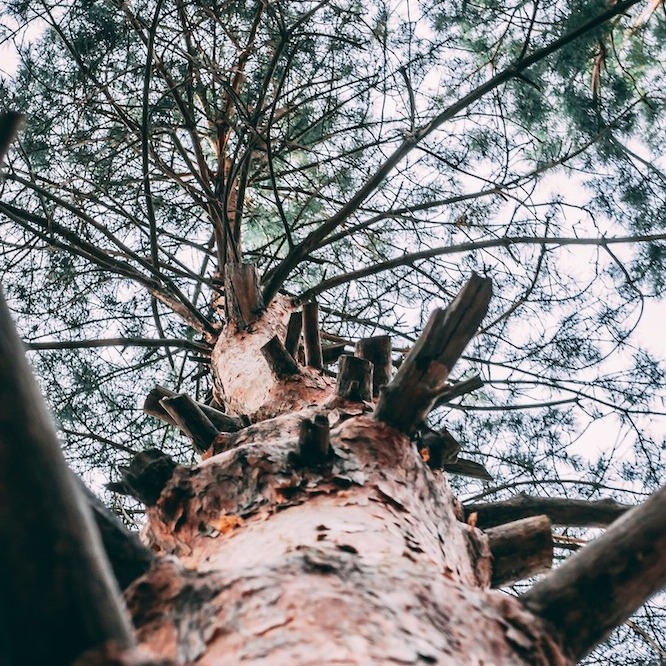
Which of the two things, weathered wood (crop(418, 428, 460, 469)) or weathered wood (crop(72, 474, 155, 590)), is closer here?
weathered wood (crop(72, 474, 155, 590))

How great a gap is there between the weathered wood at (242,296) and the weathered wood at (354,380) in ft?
3.97

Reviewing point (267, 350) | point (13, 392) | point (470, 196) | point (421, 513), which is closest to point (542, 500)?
point (421, 513)

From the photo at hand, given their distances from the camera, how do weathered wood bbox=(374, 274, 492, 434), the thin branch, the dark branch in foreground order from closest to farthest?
weathered wood bbox=(374, 274, 492, 434) → the thin branch → the dark branch in foreground

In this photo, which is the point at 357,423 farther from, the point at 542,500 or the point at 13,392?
the point at 13,392

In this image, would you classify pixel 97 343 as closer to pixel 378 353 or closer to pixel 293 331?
pixel 293 331

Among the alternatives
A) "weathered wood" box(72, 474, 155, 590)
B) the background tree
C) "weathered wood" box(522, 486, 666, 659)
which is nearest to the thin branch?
the background tree

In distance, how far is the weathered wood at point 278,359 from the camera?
235 cm

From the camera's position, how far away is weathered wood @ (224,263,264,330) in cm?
304

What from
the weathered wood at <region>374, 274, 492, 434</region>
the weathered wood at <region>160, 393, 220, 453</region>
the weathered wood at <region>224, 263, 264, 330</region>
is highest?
the weathered wood at <region>224, 263, 264, 330</region>

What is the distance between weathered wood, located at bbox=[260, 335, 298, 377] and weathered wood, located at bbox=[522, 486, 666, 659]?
1.47 metres

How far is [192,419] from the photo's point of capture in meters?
1.92

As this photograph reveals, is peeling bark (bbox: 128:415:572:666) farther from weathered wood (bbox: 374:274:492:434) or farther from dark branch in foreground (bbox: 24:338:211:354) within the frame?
dark branch in foreground (bbox: 24:338:211:354)

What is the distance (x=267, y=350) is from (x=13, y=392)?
1788mm

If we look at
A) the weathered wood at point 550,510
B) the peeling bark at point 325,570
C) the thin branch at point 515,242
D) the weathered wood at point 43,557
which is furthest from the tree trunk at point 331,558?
the thin branch at point 515,242
